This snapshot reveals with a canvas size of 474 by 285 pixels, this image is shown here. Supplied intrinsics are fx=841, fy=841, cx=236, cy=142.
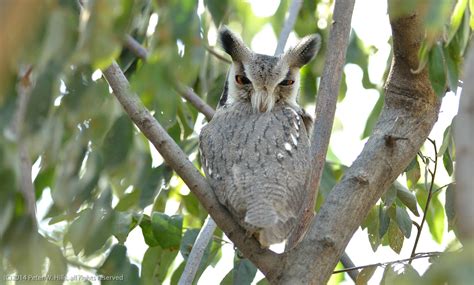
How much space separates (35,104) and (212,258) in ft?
7.52

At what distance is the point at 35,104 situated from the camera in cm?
191

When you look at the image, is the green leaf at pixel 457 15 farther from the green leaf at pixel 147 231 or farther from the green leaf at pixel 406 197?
the green leaf at pixel 147 231

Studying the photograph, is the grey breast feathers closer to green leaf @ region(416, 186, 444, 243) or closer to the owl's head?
the owl's head

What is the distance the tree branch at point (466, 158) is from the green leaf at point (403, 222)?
2.12m

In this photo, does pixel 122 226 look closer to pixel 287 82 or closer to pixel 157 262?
pixel 157 262

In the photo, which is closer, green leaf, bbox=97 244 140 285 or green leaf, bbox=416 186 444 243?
green leaf, bbox=97 244 140 285

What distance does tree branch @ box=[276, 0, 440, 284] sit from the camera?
3.01 m

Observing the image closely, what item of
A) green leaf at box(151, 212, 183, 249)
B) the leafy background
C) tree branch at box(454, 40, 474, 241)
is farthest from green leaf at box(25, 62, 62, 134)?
green leaf at box(151, 212, 183, 249)

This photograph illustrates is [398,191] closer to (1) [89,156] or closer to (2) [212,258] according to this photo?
(2) [212,258]

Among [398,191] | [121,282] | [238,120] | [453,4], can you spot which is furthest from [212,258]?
[453,4]

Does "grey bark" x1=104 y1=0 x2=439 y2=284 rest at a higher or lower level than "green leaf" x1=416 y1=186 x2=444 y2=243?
lower

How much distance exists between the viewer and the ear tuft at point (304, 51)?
4.43 meters

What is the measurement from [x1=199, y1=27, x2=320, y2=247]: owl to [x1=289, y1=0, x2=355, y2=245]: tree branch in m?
0.07

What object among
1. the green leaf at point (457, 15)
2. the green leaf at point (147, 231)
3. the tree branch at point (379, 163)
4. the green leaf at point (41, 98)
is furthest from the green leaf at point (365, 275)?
the green leaf at point (41, 98)
